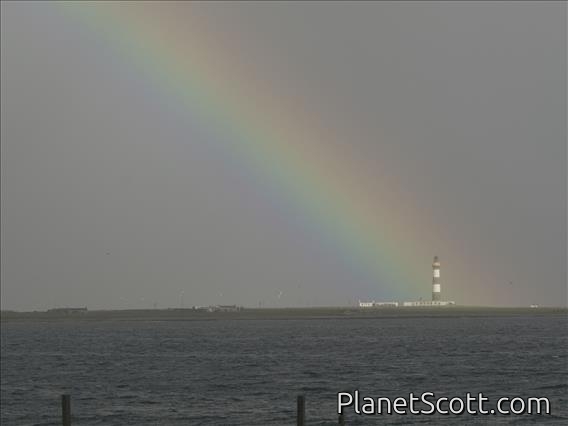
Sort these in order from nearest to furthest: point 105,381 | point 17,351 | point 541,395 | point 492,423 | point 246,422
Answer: point 492,423, point 246,422, point 541,395, point 105,381, point 17,351

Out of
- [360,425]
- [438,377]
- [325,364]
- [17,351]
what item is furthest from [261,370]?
[17,351]

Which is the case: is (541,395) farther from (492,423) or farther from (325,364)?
(325,364)

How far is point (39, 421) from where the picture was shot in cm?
5812

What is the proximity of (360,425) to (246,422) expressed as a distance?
6606mm

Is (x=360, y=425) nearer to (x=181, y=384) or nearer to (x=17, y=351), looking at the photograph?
(x=181, y=384)

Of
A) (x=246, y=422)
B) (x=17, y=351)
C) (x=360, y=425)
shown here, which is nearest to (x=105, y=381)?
(x=246, y=422)

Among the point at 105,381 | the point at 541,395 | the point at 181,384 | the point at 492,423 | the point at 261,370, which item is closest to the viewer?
the point at 492,423

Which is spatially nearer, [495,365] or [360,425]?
[360,425]

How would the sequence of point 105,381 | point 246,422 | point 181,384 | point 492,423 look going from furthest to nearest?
point 105,381
point 181,384
point 246,422
point 492,423

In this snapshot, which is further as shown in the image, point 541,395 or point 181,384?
point 181,384

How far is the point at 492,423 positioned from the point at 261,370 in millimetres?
43757

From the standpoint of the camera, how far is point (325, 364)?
101 m

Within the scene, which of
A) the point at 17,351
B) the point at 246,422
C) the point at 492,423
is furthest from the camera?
the point at 17,351

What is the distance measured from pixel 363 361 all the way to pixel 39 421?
5139 cm
